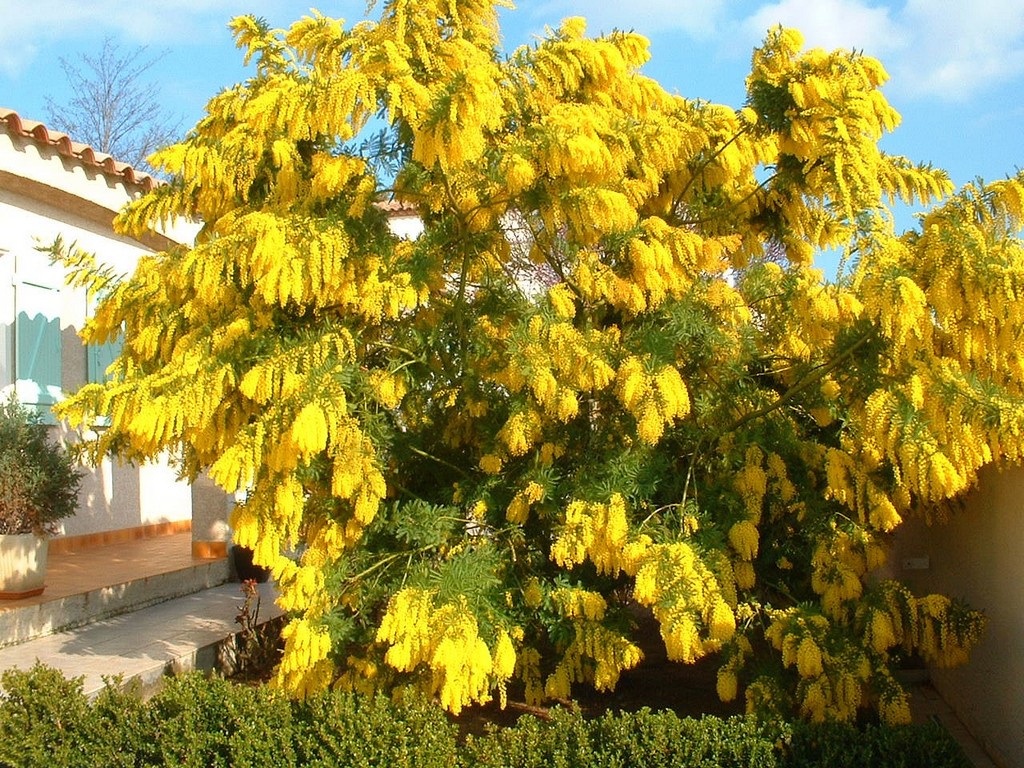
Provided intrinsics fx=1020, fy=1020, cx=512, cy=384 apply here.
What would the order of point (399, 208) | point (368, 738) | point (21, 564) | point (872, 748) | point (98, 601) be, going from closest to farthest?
point (872, 748) < point (368, 738) < point (399, 208) < point (21, 564) < point (98, 601)

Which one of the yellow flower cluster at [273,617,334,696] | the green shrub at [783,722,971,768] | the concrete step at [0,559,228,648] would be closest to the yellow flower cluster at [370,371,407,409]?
the yellow flower cluster at [273,617,334,696]

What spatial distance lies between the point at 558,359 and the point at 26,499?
4.76m

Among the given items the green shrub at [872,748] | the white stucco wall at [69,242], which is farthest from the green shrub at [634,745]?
the white stucco wall at [69,242]

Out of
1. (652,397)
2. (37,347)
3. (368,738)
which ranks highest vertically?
(37,347)

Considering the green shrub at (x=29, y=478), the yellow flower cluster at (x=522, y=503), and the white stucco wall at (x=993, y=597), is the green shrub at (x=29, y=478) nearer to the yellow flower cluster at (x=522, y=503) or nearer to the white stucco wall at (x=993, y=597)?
the yellow flower cluster at (x=522, y=503)

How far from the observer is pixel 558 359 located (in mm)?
4617

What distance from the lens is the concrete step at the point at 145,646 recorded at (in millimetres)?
6340

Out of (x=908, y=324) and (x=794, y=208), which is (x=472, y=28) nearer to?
(x=794, y=208)

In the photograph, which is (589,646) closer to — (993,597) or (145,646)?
(993,597)

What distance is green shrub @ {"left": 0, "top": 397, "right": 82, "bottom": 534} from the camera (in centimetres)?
735

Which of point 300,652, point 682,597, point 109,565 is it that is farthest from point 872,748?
point 109,565

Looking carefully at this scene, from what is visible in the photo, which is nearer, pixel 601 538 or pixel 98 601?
pixel 601 538

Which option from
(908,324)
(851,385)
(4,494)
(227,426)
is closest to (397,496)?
(227,426)

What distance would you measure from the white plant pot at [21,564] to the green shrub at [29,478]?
137mm
